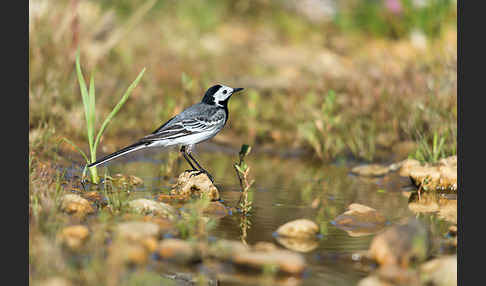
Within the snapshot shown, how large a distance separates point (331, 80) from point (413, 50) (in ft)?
10.1

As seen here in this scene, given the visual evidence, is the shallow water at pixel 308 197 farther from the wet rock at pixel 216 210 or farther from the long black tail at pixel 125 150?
the long black tail at pixel 125 150

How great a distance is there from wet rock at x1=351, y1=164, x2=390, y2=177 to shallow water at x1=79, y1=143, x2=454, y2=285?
0.11m

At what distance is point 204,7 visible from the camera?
1409 centimetres

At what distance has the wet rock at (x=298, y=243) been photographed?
4.74 metres

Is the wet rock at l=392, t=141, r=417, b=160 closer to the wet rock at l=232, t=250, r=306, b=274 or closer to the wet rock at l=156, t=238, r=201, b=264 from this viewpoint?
the wet rock at l=232, t=250, r=306, b=274

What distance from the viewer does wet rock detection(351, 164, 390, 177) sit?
782cm

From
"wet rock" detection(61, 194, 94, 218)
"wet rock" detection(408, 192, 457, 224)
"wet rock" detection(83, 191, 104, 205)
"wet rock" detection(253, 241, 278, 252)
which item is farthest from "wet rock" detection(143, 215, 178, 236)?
"wet rock" detection(408, 192, 457, 224)

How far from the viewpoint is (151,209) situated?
209 inches

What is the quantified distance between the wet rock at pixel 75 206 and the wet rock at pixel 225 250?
1.35 m

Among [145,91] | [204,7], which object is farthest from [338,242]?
[204,7]

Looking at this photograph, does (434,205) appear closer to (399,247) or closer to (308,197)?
(308,197)

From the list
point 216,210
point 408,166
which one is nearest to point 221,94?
point 216,210

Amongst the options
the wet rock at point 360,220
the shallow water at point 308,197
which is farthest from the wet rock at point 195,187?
the wet rock at point 360,220

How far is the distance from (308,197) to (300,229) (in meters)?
1.61
